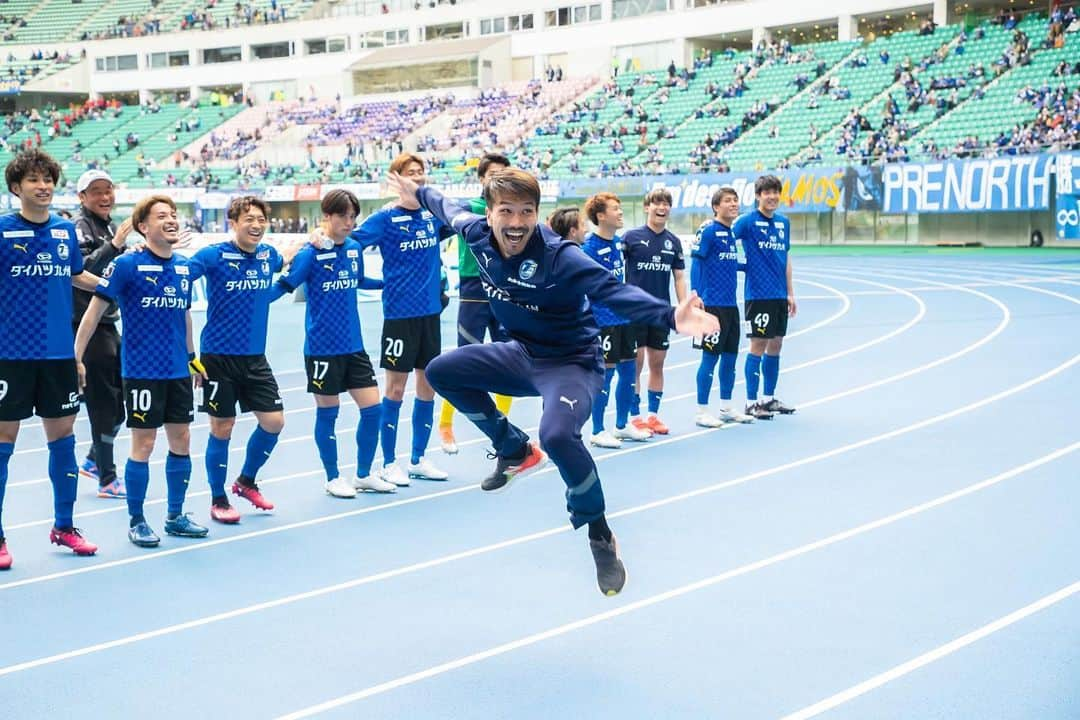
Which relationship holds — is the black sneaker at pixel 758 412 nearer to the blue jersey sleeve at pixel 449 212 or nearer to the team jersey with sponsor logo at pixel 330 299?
the team jersey with sponsor logo at pixel 330 299

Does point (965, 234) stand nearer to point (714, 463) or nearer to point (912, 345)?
point (912, 345)

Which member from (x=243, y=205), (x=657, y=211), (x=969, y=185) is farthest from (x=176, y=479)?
(x=969, y=185)

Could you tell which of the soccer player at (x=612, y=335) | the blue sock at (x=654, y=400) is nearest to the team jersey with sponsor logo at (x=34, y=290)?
the soccer player at (x=612, y=335)

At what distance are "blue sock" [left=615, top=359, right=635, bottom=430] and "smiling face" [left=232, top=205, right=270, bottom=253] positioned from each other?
3626 mm

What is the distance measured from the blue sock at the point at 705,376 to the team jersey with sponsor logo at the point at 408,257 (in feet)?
9.73

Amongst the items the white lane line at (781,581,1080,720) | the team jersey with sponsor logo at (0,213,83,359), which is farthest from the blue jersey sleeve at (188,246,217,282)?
the white lane line at (781,581,1080,720)

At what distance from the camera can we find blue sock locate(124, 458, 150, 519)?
632 cm

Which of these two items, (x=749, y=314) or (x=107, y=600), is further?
(x=749, y=314)

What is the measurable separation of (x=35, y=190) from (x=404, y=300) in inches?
105

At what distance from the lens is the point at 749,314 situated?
399 inches

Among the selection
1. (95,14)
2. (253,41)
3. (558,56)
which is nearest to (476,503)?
(558,56)

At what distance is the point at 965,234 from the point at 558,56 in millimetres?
27067

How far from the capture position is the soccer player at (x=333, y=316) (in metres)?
7.22

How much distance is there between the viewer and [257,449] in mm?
7051
